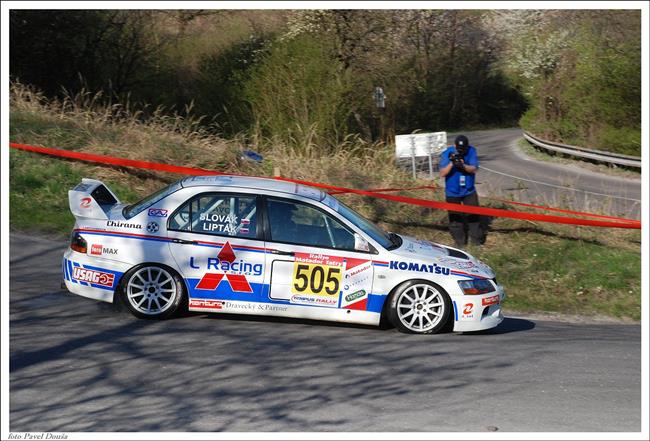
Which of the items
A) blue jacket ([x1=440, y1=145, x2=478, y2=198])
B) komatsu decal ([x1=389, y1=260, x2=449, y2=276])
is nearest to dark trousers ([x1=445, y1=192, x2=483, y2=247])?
blue jacket ([x1=440, y1=145, x2=478, y2=198])

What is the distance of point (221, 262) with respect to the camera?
9.06 metres

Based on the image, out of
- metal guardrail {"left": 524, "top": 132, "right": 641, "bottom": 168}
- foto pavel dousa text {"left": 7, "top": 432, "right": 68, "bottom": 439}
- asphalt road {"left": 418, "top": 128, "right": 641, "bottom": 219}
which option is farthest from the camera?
metal guardrail {"left": 524, "top": 132, "right": 641, "bottom": 168}

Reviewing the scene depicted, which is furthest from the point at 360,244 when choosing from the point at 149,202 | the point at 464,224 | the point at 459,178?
the point at 464,224

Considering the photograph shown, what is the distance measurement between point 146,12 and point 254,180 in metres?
23.5

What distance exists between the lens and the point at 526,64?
5044 cm

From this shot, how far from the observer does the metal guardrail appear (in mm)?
32031

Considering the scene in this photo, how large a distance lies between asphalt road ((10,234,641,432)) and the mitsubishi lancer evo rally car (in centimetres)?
24

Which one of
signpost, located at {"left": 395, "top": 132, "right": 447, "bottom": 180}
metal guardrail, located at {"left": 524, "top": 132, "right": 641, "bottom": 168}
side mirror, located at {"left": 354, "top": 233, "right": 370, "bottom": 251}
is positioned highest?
signpost, located at {"left": 395, "top": 132, "right": 447, "bottom": 180}

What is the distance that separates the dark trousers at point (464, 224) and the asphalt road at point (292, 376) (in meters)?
3.44

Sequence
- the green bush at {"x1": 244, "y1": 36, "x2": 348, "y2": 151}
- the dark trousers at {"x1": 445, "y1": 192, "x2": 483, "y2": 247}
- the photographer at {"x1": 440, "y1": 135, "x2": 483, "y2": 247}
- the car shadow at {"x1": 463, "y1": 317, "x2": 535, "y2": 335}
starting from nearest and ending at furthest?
the car shadow at {"x1": 463, "y1": 317, "x2": 535, "y2": 335} < the photographer at {"x1": 440, "y1": 135, "x2": 483, "y2": 247} < the dark trousers at {"x1": 445, "y1": 192, "x2": 483, "y2": 247} < the green bush at {"x1": 244, "y1": 36, "x2": 348, "y2": 151}

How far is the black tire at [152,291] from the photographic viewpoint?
29.6 ft

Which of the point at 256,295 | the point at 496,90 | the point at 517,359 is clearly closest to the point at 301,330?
the point at 256,295

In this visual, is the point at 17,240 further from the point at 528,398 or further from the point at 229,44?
the point at 229,44

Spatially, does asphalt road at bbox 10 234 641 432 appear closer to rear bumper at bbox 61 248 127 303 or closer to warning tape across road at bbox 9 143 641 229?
rear bumper at bbox 61 248 127 303
